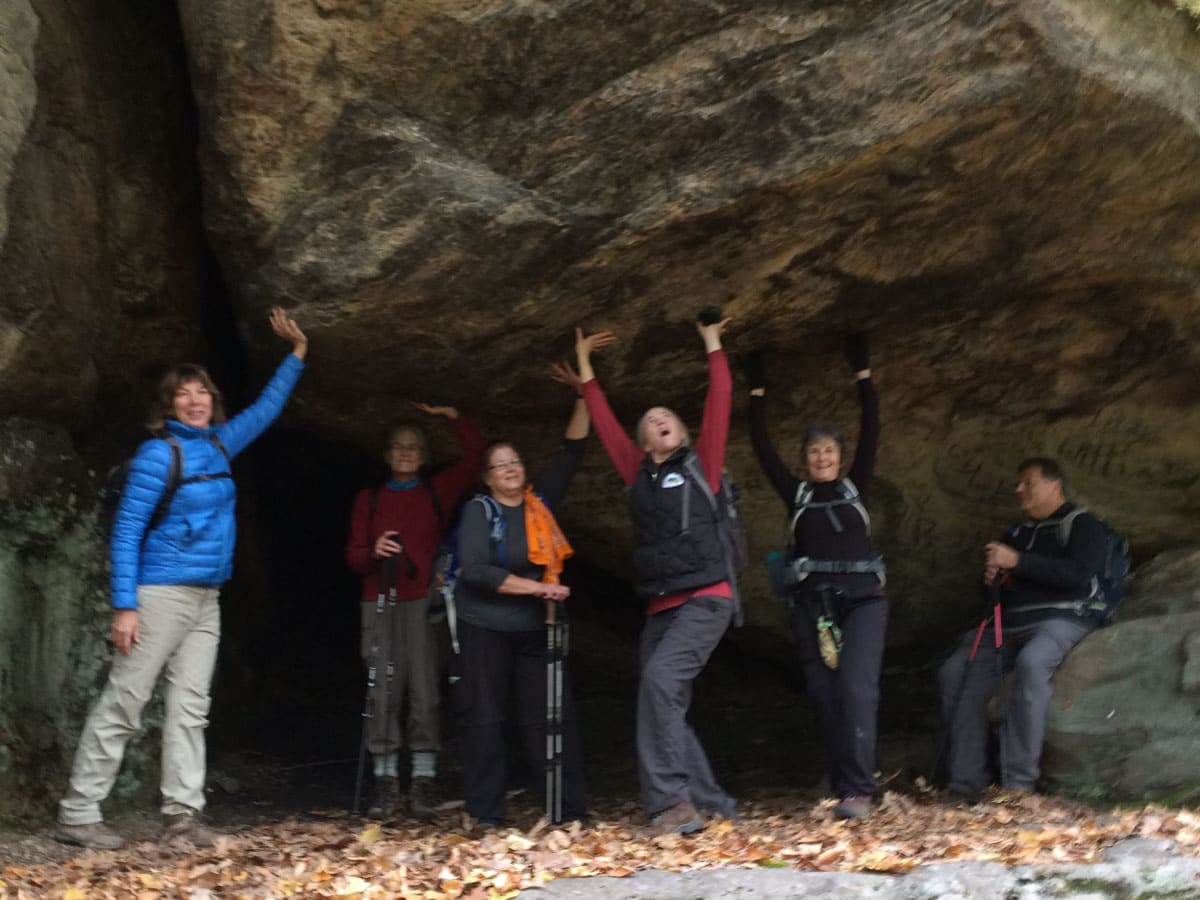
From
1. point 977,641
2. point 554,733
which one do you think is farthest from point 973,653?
point 554,733

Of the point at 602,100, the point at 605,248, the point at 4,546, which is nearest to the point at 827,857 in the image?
the point at 605,248

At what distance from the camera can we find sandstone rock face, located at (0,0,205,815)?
663 centimetres

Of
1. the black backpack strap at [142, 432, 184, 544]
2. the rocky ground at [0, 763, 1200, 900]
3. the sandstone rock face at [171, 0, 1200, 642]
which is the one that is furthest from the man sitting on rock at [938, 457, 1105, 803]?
the black backpack strap at [142, 432, 184, 544]

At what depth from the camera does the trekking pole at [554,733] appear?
274 inches

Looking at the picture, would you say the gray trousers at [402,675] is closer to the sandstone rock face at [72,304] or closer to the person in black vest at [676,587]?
the sandstone rock face at [72,304]

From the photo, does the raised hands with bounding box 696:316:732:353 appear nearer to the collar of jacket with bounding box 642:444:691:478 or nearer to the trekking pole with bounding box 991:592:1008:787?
the collar of jacket with bounding box 642:444:691:478

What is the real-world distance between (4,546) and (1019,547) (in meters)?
6.61

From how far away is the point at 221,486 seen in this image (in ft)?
22.3

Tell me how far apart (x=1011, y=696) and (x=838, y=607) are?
1243 mm

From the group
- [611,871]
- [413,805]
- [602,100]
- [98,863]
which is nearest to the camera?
[611,871]

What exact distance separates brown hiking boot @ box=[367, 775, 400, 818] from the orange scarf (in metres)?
1.91

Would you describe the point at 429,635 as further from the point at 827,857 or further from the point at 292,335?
the point at 827,857

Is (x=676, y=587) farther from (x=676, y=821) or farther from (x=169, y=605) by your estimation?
(x=169, y=605)

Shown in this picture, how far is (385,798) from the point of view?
780 cm
